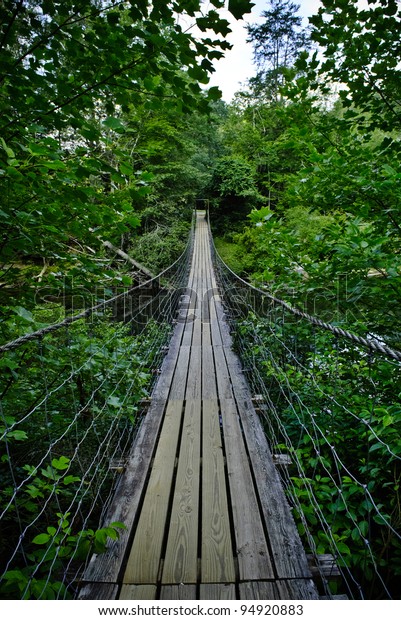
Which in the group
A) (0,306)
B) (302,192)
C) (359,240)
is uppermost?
(302,192)

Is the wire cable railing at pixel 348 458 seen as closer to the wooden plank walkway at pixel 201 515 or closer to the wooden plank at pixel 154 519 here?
the wooden plank walkway at pixel 201 515

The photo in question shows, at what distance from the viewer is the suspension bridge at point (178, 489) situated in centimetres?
97

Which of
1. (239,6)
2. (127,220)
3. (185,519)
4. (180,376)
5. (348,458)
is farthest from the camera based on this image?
(180,376)

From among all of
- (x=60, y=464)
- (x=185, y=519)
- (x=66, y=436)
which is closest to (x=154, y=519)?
(x=185, y=519)

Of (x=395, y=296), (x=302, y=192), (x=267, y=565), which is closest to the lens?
(x=267, y=565)

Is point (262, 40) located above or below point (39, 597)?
above

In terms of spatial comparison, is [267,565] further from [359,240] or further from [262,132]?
[262,132]

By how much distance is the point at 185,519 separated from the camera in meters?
1.22

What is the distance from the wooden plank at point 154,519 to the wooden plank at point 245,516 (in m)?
0.30

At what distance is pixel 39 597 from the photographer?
822 mm

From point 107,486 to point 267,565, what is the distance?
0.99m

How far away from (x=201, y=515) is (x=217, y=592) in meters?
0.30

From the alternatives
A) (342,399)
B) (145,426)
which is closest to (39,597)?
(145,426)

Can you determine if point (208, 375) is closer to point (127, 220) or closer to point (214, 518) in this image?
point (214, 518)
